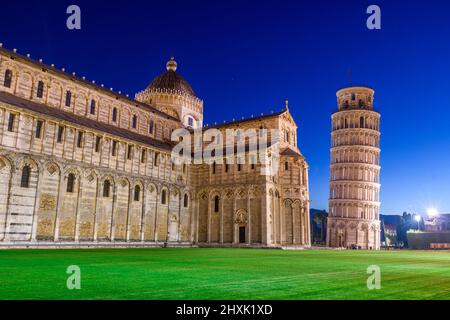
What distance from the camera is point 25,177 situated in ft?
108

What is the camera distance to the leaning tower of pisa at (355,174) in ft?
249

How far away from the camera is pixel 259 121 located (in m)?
53.8

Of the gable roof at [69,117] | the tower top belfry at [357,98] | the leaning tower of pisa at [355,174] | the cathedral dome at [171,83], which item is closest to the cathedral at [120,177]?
the gable roof at [69,117]

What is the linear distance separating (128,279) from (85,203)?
2950 centimetres

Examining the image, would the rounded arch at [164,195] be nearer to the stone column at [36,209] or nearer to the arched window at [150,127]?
the arched window at [150,127]

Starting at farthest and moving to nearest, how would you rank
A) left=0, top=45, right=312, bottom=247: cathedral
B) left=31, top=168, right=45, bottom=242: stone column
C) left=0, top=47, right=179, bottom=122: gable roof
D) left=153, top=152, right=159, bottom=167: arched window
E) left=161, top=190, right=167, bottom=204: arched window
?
left=161, top=190, right=167, bottom=204: arched window
left=153, top=152, right=159, bottom=167: arched window
left=0, top=47, right=179, bottom=122: gable roof
left=0, top=45, right=312, bottom=247: cathedral
left=31, top=168, right=45, bottom=242: stone column

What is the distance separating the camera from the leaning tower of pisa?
75.8m

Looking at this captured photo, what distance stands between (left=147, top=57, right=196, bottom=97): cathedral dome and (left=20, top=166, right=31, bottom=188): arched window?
30931 mm

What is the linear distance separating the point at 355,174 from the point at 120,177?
50303mm

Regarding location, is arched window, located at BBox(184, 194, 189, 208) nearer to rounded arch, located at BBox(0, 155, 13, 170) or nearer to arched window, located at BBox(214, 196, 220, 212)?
arched window, located at BBox(214, 196, 220, 212)

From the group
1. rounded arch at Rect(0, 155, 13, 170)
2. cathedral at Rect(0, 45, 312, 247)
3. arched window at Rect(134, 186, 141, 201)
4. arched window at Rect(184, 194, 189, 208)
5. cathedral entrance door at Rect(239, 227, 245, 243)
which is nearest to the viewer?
rounded arch at Rect(0, 155, 13, 170)

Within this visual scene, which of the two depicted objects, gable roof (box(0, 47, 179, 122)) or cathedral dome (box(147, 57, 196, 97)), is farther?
cathedral dome (box(147, 57, 196, 97))

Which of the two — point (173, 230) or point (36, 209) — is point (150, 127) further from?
A: point (36, 209)

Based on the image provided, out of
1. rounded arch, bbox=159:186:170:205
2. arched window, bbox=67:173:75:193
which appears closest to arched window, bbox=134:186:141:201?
rounded arch, bbox=159:186:170:205
